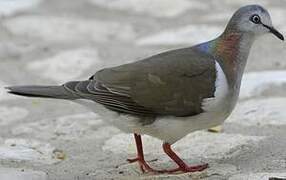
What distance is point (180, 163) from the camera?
3615 millimetres

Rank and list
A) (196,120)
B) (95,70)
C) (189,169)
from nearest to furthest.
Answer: (196,120)
(189,169)
(95,70)

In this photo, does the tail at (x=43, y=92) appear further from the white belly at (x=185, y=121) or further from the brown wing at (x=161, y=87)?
the white belly at (x=185, y=121)

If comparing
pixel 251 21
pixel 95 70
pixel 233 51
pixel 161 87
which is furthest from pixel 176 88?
pixel 95 70

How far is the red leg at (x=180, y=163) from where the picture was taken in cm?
360

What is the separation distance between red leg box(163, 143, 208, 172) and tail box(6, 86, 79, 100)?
1.56 feet

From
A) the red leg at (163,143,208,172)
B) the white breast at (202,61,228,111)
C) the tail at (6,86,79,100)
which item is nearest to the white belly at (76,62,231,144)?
the white breast at (202,61,228,111)

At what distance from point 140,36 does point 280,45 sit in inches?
41.1

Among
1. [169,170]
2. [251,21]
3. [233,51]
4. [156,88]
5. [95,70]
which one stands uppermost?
[251,21]

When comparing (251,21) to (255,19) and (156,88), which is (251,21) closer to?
(255,19)

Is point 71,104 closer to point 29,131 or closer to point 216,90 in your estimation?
point 29,131

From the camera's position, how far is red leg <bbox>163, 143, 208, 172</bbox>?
3.60 meters

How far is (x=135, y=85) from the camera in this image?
355cm

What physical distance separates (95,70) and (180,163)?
5.88 feet

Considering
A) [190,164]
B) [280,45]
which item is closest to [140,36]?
[280,45]
